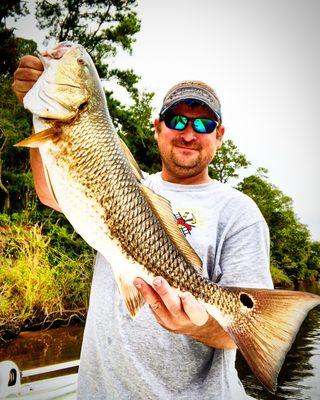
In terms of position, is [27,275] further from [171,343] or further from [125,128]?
[125,128]

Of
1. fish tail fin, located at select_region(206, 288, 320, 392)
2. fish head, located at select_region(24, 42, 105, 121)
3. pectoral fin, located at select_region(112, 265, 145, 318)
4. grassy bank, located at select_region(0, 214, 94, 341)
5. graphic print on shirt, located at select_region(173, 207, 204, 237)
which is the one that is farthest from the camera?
grassy bank, located at select_region(0, 214, 94, 341)

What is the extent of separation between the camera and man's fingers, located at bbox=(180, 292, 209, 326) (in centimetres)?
173

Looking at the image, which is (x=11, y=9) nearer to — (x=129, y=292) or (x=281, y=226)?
(x=129, y=292)

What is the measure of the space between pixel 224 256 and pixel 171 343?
575 mm

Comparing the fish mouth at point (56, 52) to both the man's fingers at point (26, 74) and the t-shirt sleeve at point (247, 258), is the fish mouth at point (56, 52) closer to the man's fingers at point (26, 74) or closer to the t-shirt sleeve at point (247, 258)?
the man's fingers at point (26, 74)

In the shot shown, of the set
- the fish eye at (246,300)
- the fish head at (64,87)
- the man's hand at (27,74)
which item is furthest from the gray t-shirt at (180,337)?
the man's hand at (27,74)

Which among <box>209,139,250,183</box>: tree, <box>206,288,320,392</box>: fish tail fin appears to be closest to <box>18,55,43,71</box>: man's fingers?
<box>206,288,320,392</box>: fish tail fin

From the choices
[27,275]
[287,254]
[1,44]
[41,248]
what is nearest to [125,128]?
[1,44]

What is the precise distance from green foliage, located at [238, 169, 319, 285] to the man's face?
1441 inches

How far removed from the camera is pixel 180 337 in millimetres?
2076

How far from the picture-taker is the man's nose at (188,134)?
251 cm

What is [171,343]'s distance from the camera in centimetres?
206

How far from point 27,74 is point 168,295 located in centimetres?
142

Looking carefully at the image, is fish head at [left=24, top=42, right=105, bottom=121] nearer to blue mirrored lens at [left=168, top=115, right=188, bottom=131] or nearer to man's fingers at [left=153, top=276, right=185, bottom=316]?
blue mirrored lens at [left=168, top=115, right=188, bottom=131]
